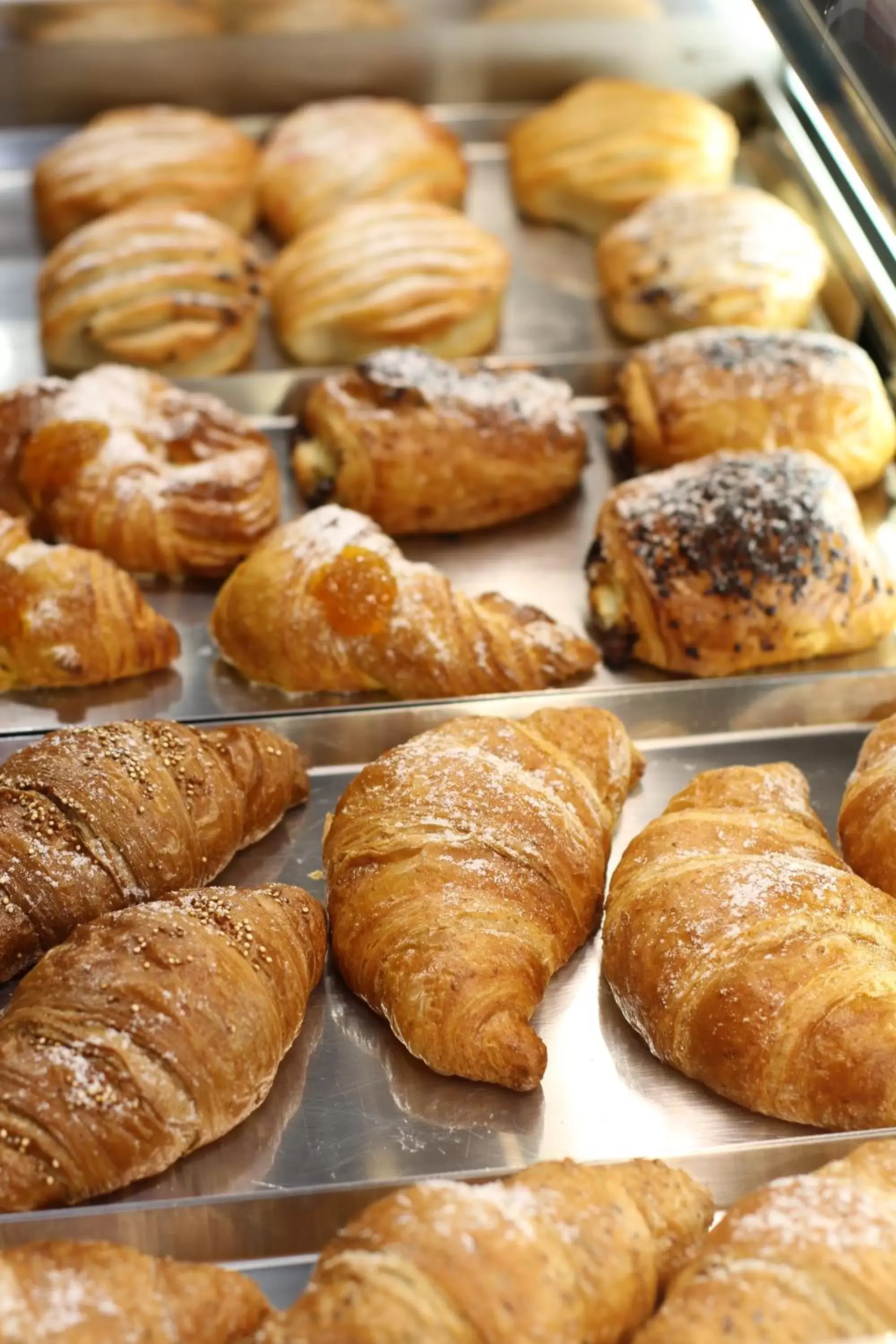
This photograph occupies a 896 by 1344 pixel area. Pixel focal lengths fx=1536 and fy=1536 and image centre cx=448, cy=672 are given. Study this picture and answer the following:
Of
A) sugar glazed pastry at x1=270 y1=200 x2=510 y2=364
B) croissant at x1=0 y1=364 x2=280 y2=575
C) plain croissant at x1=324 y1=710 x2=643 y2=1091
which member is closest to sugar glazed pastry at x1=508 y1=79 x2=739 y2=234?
sugar glazed pastry at x1=270 y1=200 x2=510 y2=364

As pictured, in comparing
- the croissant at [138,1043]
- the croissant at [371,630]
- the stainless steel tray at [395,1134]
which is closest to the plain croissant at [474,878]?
the stainless steel tray at [395,1134]

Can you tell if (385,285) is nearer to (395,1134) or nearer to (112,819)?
(112,819)

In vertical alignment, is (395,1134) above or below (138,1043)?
below

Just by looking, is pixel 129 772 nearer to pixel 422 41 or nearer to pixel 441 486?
pixel 441 486

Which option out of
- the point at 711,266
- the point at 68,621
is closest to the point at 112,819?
the point at 68,621

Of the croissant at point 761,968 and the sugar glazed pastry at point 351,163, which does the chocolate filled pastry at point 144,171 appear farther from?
the croissant at point 761,968

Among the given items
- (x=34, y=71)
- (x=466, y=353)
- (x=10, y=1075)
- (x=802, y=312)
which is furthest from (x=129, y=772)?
(x=34, y=71)

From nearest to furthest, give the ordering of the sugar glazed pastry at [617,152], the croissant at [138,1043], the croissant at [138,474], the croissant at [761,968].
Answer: the croissant at [138,1043], the croissant at [761,968], the croissant at [138,474], the sugar glazed pastry at [617,152]
